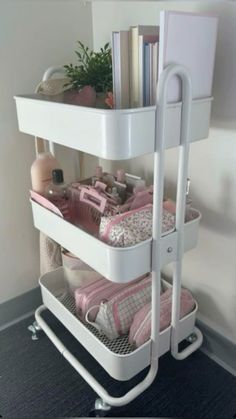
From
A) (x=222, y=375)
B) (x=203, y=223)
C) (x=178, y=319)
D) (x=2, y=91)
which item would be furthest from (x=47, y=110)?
(x=222, y=375)

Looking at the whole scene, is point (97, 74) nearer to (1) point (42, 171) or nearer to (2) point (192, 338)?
(1) point (42, 171)

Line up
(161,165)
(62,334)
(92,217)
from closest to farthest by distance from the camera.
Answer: (161,165) < (92,217) < (62,334)

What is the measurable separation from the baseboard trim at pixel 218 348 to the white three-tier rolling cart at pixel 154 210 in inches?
1.9

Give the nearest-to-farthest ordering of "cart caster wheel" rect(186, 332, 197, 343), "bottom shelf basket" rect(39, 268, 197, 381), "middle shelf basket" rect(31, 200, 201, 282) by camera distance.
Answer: "middle shelf basket" rect(31, 200, 201, 282)
"bottom shelf basket" rect(39, 268, 197, 381)
"cart caster wheel" rect(186, 332, 197, 343)

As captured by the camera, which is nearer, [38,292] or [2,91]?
[2,91]

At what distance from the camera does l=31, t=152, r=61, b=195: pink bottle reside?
1061 millimetres

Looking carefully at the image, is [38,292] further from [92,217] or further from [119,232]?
[119,232]


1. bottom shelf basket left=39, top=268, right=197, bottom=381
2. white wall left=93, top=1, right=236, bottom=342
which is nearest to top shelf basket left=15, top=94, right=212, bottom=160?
white wall left=93, top=1, right=236, bottom=342

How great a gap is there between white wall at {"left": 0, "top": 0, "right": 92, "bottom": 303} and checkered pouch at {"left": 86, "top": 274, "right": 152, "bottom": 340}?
1.41ft

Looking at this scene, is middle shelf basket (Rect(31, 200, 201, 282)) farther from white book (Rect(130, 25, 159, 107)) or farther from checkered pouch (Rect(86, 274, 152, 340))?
white book (Rect(130, 25, 159, 107))

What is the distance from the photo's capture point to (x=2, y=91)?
3.54 feet

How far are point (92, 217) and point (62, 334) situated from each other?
1.71 ft

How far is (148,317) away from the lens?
0.99 meters

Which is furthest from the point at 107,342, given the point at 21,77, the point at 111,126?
the point at 21,77
